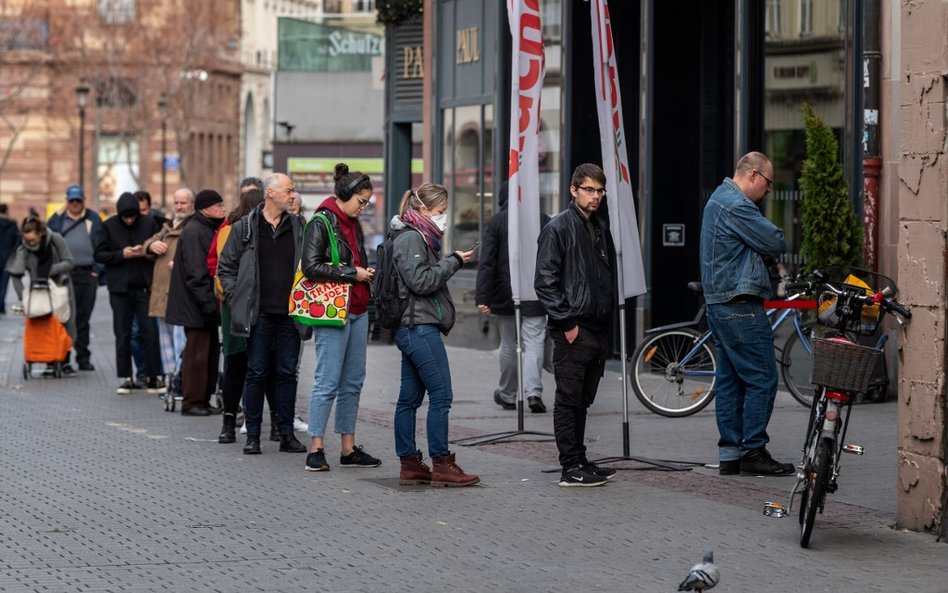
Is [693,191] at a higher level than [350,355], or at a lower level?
higher

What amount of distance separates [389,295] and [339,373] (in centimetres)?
90

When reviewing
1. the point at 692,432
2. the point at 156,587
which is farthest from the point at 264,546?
the point at 692,432

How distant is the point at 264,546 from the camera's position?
8.45 metres

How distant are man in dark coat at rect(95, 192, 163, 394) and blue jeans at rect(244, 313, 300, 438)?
4.47 metres

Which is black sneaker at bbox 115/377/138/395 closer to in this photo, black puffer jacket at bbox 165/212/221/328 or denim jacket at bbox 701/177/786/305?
black puffer jacket at bbox 165/212/221/328

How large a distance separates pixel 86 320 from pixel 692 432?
26.8 feet

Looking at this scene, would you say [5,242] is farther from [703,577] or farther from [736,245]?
[703,577]

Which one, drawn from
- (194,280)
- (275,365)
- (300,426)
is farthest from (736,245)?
(194,280)

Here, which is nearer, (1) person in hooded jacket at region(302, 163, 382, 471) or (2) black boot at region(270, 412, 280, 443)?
(1) person in hooded jacket at region(302, 163, 382, 471)

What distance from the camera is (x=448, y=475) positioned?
10.3m

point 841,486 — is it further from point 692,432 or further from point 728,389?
point 692,432

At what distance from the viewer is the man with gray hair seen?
1514 centimetres

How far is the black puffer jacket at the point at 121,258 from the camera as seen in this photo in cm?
1639

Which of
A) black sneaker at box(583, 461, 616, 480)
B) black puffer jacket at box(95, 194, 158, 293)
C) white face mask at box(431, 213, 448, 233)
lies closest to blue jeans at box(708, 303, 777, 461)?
black sneaker at box(583, 461, 616, 480)
